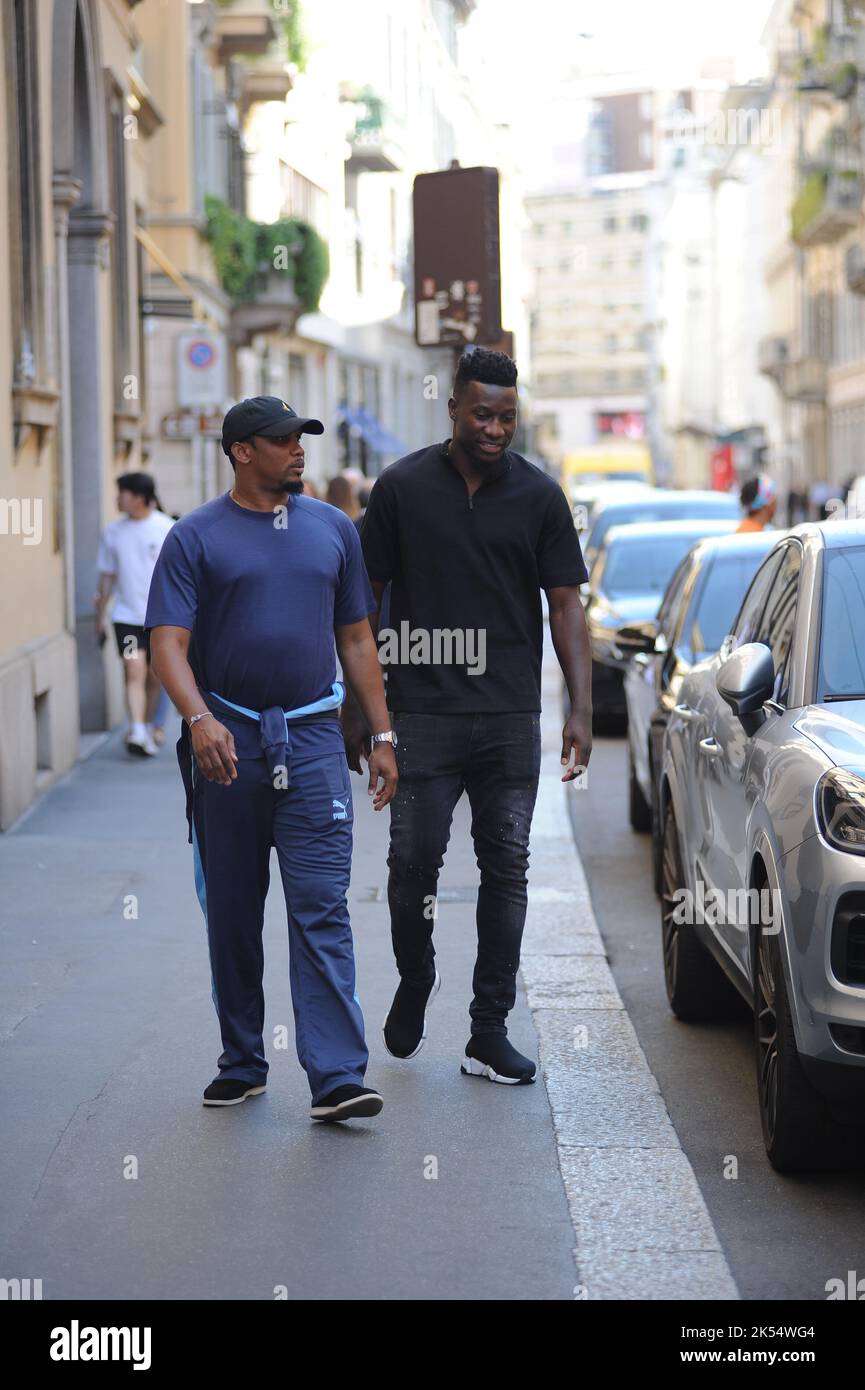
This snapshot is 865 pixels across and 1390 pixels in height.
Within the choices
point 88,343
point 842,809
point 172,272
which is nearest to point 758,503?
point 88,343

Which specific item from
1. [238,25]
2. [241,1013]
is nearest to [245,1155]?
[241,1013]

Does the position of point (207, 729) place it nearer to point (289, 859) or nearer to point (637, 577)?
point (289, 859)

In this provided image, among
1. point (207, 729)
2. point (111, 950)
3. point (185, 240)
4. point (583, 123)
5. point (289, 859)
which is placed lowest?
point (111, 950)

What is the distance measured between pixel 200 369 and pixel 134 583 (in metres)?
9.19

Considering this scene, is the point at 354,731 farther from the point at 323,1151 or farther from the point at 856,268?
the point at 856,268

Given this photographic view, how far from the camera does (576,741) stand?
6.25 m

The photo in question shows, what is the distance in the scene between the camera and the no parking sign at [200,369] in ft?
76.3

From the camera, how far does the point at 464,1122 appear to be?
5.89m

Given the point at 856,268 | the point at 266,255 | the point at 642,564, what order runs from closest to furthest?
the point at 642,564
the point at 266,255
the point at 856,268

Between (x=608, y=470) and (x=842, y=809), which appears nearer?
(x=842, y=809)

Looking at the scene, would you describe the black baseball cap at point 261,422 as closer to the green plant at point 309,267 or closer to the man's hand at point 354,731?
the man's hand at point 354,731

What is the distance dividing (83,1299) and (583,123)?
192m

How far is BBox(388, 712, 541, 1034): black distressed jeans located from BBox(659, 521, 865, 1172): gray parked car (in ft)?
1.95

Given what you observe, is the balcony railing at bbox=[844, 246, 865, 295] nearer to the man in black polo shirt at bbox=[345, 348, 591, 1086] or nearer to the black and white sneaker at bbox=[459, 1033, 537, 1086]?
the man in black polo shirt at bbox=[345, 348, 591, 1086]
